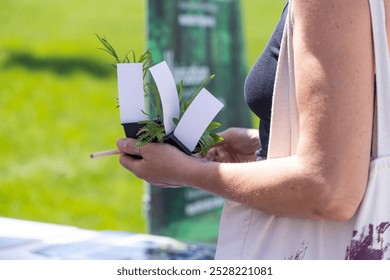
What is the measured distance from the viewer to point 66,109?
25.5 ft

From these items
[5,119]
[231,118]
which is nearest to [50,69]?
[5,119]

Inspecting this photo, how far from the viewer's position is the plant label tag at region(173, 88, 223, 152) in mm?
1293

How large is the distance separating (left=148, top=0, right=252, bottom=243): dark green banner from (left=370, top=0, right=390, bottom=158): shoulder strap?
6.64ft

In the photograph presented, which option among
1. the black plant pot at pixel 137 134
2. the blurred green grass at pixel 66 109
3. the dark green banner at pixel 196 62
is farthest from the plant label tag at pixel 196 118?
the blurred green grass at pixel 66 109

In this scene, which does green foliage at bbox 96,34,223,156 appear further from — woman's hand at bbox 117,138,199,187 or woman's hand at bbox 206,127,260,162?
woman's hand at bbox 206,127,260,162

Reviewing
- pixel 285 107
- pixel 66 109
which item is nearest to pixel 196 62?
pixel 285 107

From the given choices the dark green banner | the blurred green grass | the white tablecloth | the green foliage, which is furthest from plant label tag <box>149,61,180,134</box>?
the blurred green grass

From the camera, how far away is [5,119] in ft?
24.5

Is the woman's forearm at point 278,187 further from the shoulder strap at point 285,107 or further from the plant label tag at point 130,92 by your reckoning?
the plant label tag at point 130,92

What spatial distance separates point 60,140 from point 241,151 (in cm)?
566

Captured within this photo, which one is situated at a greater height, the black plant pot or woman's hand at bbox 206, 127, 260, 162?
the black plant pot

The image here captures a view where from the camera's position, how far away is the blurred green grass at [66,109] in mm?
5852

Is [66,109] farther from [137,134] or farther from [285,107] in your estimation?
[285,107]

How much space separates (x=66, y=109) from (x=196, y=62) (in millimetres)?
4477
